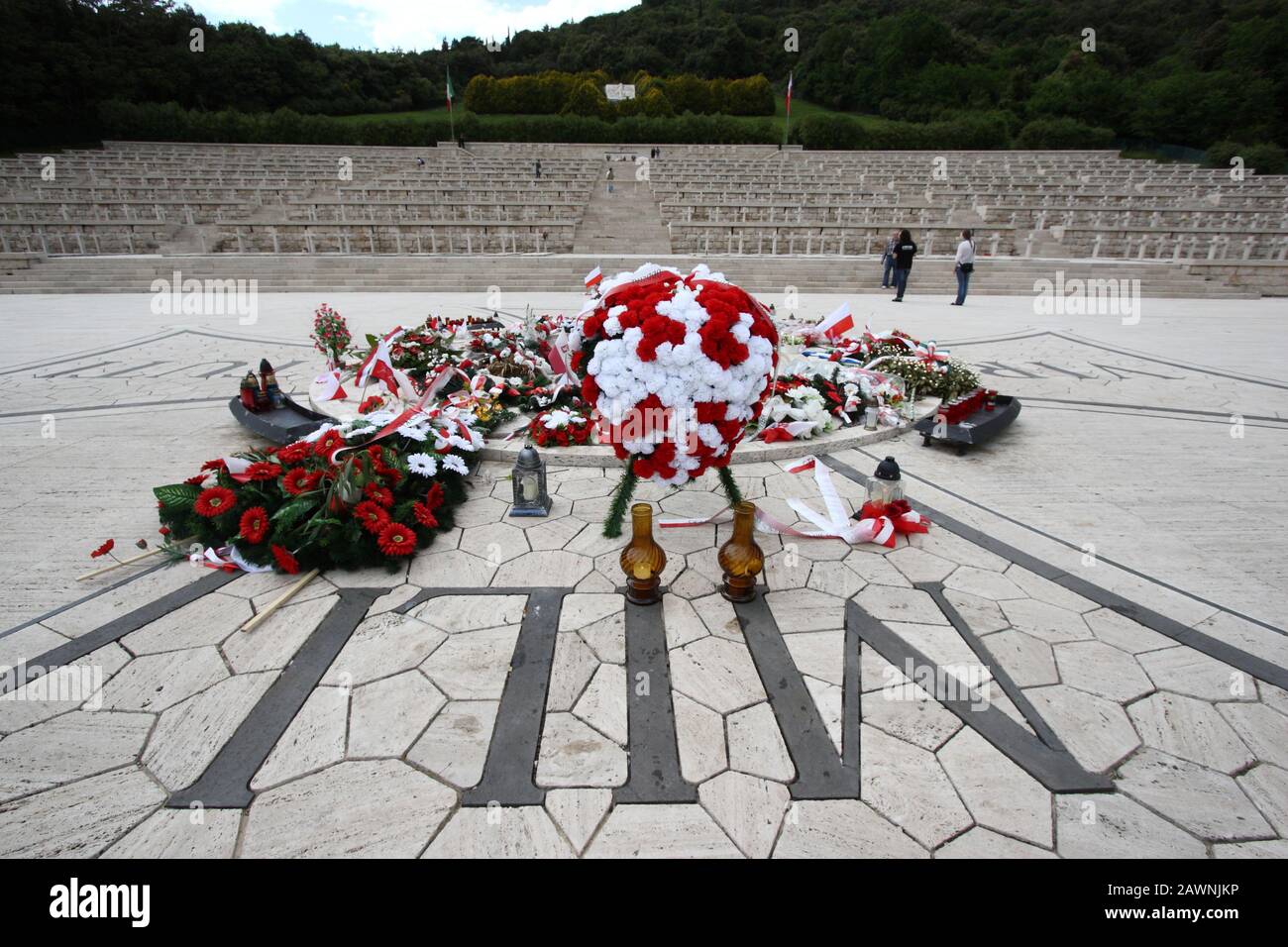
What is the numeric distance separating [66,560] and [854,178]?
31.0 meters

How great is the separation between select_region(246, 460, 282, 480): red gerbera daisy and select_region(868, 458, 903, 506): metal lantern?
4041mm

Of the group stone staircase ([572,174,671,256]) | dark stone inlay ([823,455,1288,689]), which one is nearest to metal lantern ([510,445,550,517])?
dark stone inlay ([823,455,1288,689])

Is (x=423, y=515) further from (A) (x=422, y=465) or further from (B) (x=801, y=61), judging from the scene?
(B) (x=801, y=61)

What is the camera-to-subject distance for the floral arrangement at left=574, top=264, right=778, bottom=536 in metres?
3.05

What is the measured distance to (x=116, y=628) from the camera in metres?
3.20

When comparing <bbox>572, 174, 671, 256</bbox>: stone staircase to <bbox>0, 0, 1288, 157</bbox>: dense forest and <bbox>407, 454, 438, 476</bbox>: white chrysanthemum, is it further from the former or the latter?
<bbox>0, 0, 1288, 157</bbox>: dense forest

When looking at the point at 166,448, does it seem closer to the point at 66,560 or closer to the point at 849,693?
the point at 66,560

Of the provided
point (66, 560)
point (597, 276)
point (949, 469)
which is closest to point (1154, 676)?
point (949, 469)

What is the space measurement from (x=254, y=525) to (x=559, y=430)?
2467 mm

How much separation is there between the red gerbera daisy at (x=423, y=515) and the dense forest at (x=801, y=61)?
155ft

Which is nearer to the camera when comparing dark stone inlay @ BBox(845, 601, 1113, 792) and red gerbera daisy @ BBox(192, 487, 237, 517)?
dark stone inlay @ BBox(845, 601, 1113, 792)

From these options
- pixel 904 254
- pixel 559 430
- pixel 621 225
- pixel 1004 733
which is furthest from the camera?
pixel 621 225
